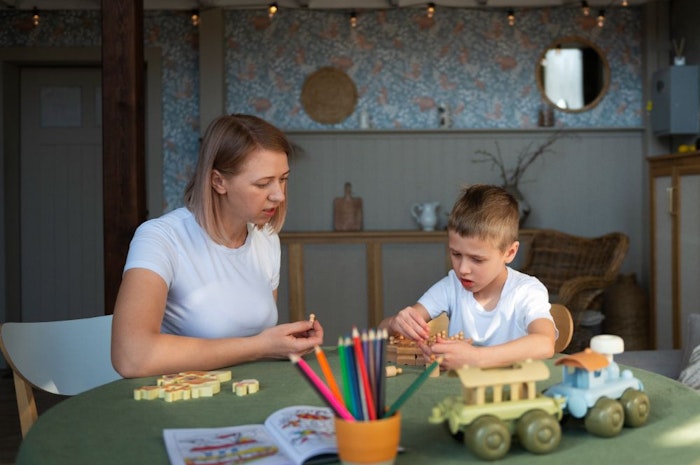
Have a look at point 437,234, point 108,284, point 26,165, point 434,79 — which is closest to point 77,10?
point 26,165

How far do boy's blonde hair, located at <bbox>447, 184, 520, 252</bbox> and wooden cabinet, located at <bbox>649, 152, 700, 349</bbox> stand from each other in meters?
2.98

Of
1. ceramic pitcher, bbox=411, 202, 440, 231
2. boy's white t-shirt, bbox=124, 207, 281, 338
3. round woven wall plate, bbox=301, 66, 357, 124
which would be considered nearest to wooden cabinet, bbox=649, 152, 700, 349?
ceramic pitcher, bbox=411, 202, 440, 231

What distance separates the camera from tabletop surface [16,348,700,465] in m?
1.37

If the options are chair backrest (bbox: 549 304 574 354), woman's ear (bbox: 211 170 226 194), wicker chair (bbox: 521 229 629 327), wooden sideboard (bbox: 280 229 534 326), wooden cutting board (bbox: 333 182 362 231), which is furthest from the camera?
wooden cutting board (bbox: 333 182 362 231)

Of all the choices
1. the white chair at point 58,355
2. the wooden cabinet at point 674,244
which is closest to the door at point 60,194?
the wooden cabinet at point 674,244

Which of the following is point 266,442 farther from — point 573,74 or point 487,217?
point 573,74

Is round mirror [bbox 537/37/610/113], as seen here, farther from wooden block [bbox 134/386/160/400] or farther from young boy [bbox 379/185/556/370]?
Result: wooden block [bbox 134/386/160/400]

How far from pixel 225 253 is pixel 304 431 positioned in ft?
3.26

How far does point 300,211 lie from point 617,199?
2.37 metres

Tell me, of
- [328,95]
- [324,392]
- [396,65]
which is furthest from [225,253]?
[396,65]

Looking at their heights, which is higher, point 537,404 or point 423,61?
point 423,61

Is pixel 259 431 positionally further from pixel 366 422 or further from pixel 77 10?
pixel 77 10

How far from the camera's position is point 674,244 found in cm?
524

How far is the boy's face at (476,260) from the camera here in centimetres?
228
